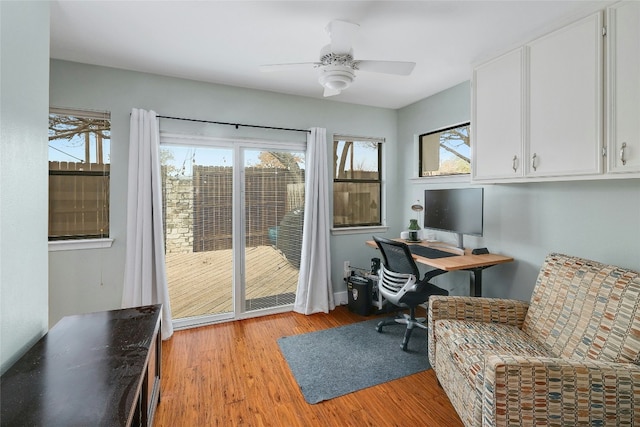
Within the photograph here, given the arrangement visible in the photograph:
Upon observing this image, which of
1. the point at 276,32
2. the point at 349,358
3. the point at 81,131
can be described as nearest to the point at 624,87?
the point at 276,32

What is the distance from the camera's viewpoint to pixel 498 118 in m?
2.31

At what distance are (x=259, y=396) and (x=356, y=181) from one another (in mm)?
2634

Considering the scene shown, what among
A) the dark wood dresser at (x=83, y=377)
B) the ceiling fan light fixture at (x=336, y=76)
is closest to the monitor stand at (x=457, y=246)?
the ceiling fan light fixture at (x=336, y=76)

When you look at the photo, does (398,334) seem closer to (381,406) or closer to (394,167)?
(381,406)

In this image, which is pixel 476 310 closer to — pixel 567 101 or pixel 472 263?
pixel 472 263

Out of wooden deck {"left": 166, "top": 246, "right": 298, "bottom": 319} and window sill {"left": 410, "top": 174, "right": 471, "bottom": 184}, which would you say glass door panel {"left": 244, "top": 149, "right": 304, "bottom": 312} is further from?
window sill {"left": 410, "top": 174, "right": 471, "bottom": 184}

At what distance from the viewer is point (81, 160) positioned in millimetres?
2588

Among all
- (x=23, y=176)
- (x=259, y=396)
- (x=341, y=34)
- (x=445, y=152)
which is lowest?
(x=259, y=396)

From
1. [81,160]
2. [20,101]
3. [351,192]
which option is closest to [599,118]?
[351,192]

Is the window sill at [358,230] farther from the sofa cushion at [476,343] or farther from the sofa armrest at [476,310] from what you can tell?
the sofa cushion at [476,343]

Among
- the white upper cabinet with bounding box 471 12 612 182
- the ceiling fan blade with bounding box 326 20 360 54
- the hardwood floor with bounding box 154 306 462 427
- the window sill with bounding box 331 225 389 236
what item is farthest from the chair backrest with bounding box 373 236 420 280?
the ceiling fan blade with bounding box 326 20 360 54

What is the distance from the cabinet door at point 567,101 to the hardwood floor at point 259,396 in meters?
1.77

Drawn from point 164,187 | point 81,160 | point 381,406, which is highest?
point 81,160

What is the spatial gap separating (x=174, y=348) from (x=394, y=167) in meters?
3.24
